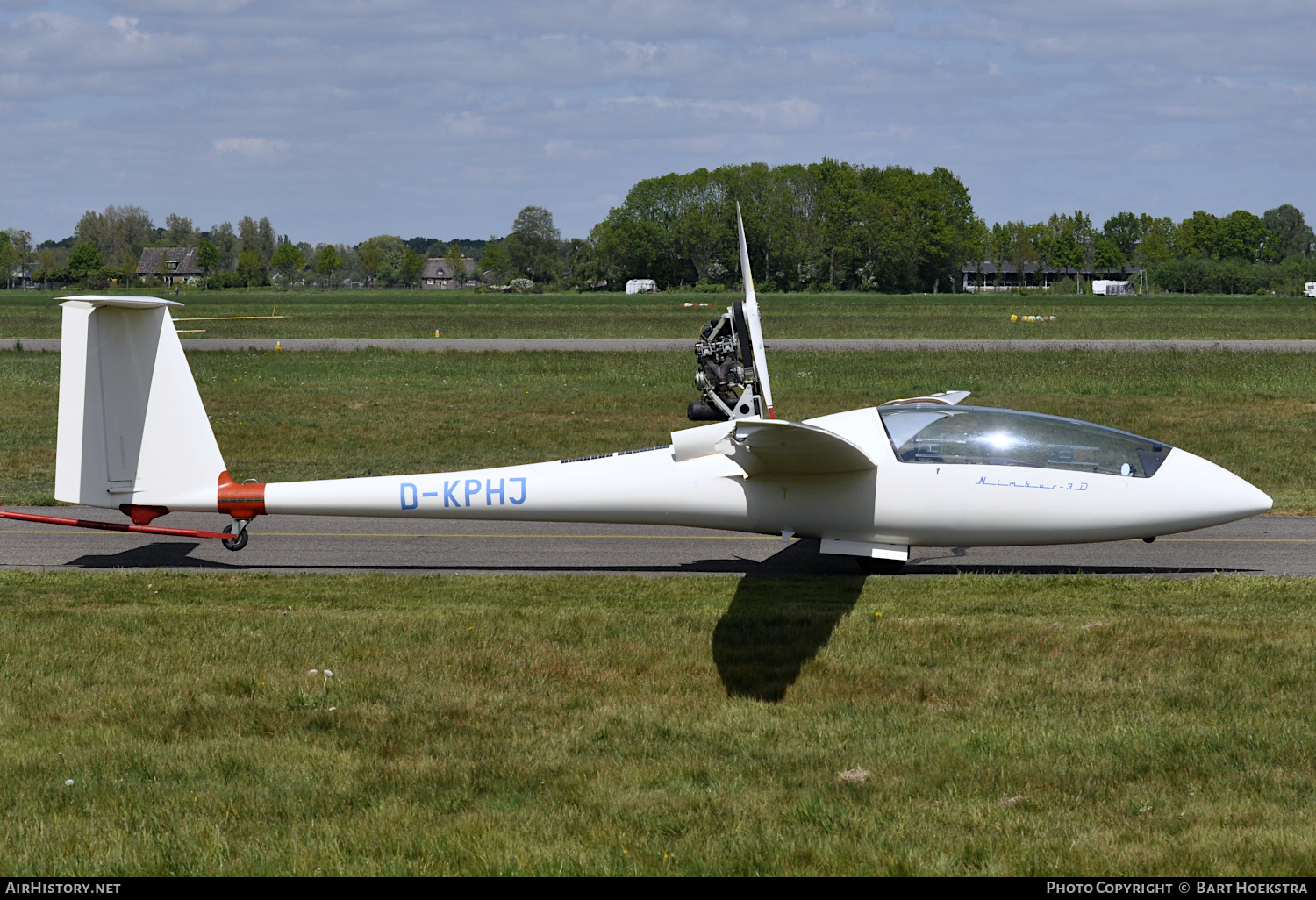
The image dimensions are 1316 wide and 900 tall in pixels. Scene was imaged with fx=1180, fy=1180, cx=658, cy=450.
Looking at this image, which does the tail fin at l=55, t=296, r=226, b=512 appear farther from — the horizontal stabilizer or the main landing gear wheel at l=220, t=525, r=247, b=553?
the horizontal stabilizer

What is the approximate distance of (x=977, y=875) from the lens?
5691 mm

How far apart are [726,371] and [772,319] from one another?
57.1m

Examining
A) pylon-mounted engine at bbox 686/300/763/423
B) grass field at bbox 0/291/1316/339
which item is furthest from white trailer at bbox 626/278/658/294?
pylon-mounted engine at bbox 686/300/763/423

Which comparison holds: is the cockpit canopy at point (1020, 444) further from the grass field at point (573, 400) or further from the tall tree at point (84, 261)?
the tall tree at point (84, 261)

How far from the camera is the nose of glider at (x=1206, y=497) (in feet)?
40.7

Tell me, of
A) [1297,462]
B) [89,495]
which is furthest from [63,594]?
[1297,462]

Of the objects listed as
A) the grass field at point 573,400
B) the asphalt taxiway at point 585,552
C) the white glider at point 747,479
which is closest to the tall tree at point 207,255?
the grass field at point 573,400

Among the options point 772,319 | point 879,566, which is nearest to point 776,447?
point 879,566

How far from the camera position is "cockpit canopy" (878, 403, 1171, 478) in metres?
12.4

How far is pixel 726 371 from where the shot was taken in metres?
16.4

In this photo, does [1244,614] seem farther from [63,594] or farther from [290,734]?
[63,594]

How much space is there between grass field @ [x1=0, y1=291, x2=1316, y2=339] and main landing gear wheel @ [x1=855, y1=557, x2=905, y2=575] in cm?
4044

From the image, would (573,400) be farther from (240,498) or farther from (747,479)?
(747,479)

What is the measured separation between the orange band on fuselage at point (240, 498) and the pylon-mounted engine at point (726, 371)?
5545 millimetres
